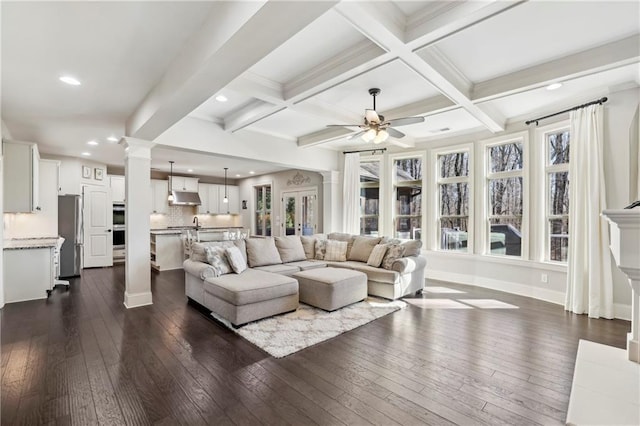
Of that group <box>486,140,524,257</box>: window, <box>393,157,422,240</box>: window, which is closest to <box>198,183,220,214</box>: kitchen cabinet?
<box>393,157,422,240</box>: window

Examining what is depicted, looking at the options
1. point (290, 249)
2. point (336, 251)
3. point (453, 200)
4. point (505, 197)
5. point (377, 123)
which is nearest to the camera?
point (377, 123)

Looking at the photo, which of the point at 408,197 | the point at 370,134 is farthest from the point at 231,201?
the point at 370,134

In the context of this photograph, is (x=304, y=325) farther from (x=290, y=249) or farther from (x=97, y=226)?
(x=97, y=226)

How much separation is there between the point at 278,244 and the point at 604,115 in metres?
5.02

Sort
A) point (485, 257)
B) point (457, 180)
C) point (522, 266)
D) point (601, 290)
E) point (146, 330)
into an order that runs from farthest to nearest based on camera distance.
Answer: point (457, 180), point (485, 257), point (522, 266), point (601, 290), point (146, 330)

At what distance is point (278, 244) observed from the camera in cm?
541

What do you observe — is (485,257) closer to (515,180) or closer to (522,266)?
(522,266)

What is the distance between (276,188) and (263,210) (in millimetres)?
1100

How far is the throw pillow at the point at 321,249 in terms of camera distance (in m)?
5.76

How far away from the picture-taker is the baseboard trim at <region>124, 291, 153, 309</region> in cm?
420

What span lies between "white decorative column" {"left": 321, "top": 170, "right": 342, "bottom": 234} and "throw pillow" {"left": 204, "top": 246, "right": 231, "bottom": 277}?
3.23 m

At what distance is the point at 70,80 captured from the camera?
3.07m

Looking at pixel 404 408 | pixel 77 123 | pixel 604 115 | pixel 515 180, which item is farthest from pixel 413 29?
pixel 77 123

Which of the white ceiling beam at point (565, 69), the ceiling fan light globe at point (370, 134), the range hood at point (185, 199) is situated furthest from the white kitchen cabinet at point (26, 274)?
the white ceiling beam at point (565, 69)
